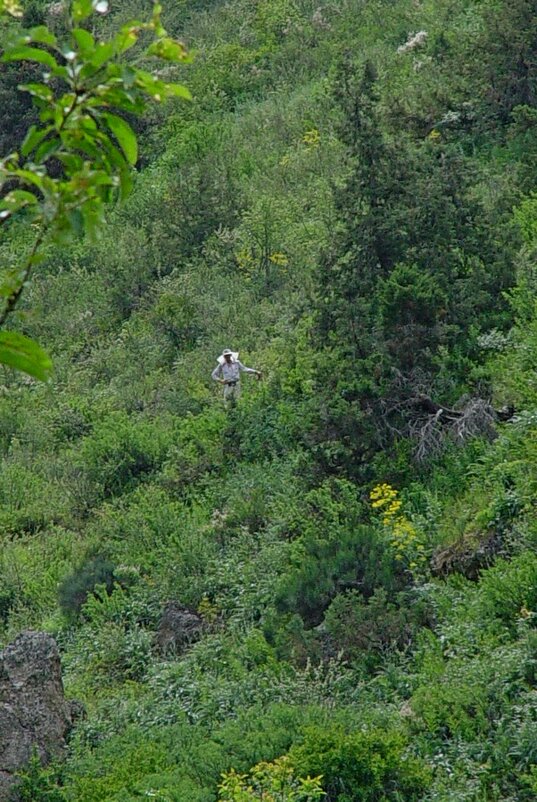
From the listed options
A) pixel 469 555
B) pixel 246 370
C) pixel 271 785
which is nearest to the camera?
pixel 271 785

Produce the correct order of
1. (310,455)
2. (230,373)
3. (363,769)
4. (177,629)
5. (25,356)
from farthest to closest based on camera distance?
(230,373) → (310,455) → (177,629) → (363,769) → (25,356)

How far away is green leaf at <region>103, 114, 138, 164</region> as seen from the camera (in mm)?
2373

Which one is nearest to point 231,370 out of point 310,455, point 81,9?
point 310,455

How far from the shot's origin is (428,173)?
13617 millimetres

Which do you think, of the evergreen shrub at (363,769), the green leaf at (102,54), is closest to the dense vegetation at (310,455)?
the evergreen shrub at (363,769)

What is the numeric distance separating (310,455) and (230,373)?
2.76m

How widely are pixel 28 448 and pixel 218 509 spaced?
402cm

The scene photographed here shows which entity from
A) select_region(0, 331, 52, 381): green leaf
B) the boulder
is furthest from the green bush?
select_region(0, 331, 52, 381): green leaf

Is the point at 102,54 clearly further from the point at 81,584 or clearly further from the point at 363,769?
the point at 81,584

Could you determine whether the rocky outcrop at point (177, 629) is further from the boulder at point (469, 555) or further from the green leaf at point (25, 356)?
the green leaf at point (25, 356)

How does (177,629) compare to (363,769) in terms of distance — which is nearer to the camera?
(363,769)

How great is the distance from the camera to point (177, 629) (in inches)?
430

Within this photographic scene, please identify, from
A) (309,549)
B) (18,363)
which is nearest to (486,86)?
(309,549)

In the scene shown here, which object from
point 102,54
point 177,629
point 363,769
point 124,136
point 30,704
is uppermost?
point 102,54
